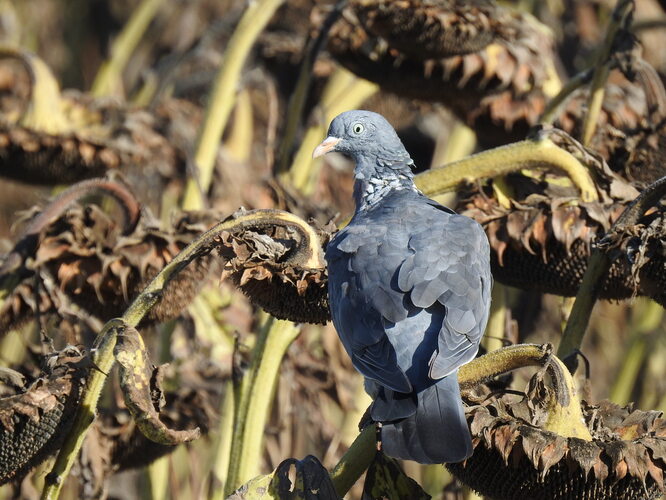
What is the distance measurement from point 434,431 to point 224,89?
1742mm

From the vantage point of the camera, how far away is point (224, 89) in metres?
3.98

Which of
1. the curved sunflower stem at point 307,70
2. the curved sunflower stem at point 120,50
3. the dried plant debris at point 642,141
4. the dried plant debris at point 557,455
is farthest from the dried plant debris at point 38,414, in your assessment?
the curved sunflower stem at point 120,50

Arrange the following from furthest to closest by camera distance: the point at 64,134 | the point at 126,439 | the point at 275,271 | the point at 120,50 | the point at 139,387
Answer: the point at 120,50 → the point at 64,134 → the point at 126,439 → the point at 275,271 → the point at 139,387

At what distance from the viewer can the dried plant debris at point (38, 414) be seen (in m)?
2.65

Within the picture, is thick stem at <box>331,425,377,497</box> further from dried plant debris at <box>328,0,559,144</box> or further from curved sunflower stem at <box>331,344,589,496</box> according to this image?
dried plant debris at <box>328,0,559,144</box>

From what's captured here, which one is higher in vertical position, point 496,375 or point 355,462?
point 496,375

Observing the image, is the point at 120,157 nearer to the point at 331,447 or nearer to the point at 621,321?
the point at 331,447

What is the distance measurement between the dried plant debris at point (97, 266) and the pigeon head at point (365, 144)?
1.84 ft

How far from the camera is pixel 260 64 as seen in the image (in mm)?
5477

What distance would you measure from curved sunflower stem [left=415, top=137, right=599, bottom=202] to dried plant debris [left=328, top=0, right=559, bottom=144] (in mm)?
681

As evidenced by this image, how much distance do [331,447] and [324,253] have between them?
4.13 ft

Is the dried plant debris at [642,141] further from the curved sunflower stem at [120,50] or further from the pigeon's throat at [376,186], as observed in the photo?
the curved sunflower stem at [120,50]

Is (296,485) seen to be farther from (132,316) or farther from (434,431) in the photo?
(132,316)

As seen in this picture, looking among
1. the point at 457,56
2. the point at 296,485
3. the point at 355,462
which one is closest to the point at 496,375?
the point at 355,462
